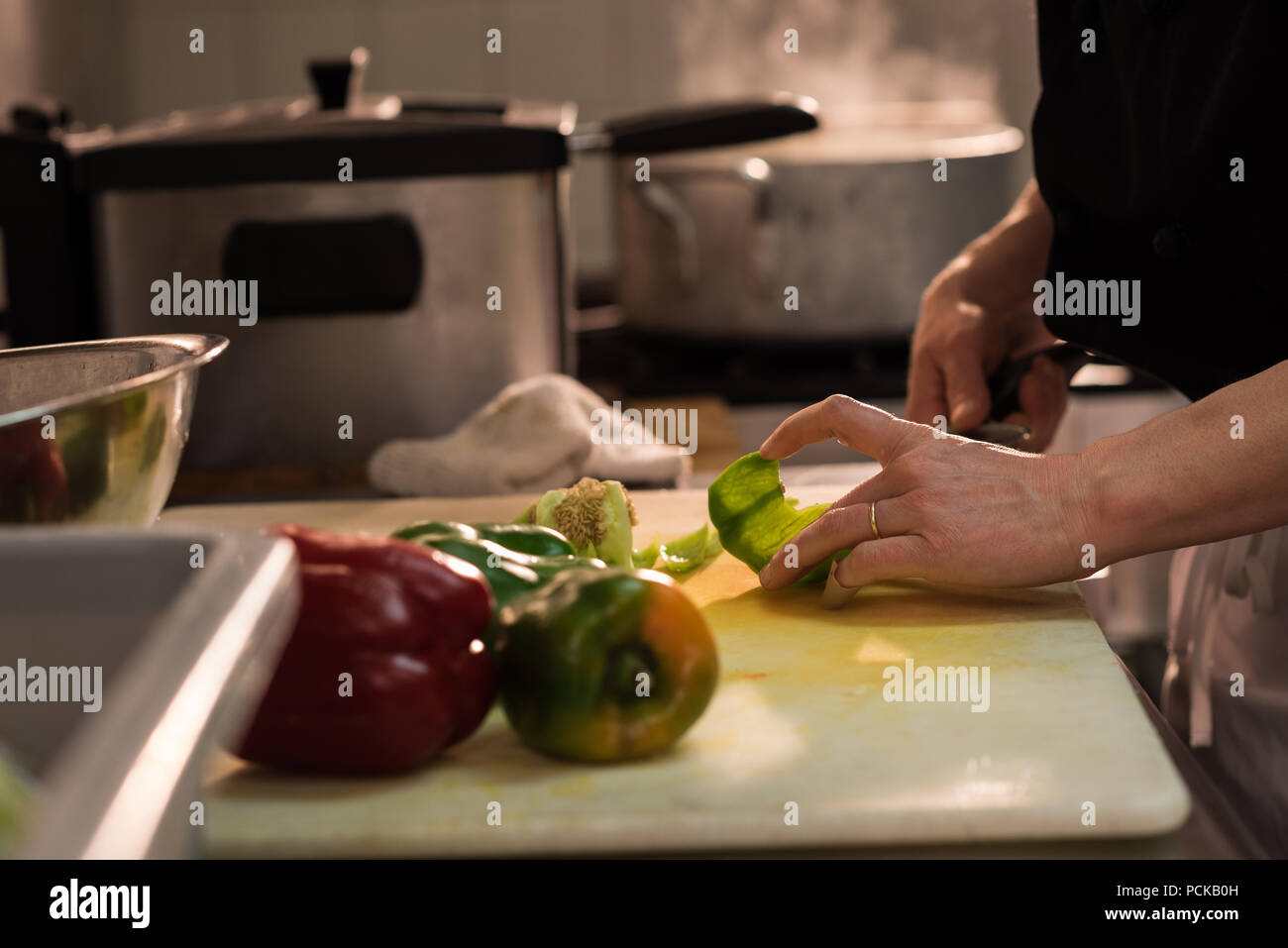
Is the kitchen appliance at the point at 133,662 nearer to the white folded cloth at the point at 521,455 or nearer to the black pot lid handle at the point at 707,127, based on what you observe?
the white folded cloth at the point at 521,455

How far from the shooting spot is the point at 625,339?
2.29 meters

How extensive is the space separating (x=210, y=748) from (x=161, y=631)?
40mm

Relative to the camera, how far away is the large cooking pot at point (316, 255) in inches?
54.2

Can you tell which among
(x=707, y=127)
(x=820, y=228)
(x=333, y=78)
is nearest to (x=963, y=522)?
(x=707, y=127)

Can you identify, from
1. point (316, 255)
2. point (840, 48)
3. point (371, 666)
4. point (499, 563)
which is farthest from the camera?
point (840, 48)

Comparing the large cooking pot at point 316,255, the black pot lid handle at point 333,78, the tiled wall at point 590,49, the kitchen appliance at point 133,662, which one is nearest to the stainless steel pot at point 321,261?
the large cooking pot at point 316,255

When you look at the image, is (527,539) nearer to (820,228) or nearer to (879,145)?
(820,228)

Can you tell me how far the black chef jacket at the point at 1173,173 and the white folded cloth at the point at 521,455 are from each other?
1.36 feet

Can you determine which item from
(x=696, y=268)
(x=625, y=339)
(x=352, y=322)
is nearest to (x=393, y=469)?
(x=352, y=322)

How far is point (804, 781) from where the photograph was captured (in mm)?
569

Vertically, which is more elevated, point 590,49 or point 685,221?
point 590,49

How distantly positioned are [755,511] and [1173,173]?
1.30 ft

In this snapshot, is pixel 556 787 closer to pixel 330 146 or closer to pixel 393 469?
pixel 393 469

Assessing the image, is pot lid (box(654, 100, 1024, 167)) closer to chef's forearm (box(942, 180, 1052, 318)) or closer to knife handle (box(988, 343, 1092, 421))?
chef's forearm (box(942, 180, 1052, 318))
